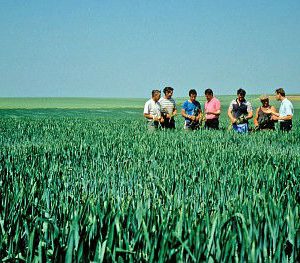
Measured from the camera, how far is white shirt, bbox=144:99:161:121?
9758 millimetres

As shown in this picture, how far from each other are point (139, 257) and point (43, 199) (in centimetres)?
140

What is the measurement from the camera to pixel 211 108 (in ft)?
34.5

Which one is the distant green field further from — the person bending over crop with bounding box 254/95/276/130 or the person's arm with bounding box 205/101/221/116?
the person's arm with bounding box 205/101/221/116

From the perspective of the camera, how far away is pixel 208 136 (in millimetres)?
9844

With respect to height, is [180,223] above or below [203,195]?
above

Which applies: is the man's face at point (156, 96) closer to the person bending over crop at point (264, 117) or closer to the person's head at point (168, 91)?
the person's head at point (168, 91)

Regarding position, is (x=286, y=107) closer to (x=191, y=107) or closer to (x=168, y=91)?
(x=191, y=107)

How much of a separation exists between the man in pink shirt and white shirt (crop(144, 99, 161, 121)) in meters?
1.26

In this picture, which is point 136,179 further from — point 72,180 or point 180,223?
point 180,223

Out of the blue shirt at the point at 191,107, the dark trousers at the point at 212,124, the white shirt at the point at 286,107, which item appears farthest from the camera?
the dark trousers at the point at 212,124

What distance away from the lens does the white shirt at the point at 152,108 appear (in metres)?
9.76

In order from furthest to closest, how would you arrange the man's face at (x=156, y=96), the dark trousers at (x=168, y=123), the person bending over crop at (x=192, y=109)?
1. the dark trousers at (x=168, y=123)
2. the person bending over crop at (x=192, y=109)
3. the man's face at (x=156, y=96)

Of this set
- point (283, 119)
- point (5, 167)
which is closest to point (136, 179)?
point (5, 167)

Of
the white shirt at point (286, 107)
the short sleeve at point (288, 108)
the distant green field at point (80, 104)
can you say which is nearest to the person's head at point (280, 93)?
the white shirt at point (286, 107)
